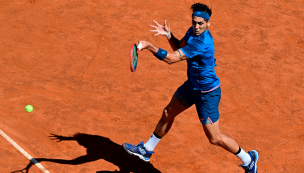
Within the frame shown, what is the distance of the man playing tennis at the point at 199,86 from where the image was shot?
20.7 ft

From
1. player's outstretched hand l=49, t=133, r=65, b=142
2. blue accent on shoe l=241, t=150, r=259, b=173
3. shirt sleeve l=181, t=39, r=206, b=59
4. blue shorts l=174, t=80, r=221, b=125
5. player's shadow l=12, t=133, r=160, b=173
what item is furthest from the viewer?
player's outstretched hand l=49, t=133, r=65, b=142

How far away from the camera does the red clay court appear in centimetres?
800

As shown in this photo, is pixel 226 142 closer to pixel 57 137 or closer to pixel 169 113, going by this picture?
pixel 169 113

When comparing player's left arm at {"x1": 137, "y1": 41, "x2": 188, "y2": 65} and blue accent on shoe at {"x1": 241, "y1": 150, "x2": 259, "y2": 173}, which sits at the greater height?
player's left arm at {"x1": 137, "y1": 41, "x2": 188, "y2": 65}

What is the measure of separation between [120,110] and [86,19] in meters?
3.95

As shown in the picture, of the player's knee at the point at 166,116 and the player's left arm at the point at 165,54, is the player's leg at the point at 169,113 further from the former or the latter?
the player's left arm at the point at 165,54

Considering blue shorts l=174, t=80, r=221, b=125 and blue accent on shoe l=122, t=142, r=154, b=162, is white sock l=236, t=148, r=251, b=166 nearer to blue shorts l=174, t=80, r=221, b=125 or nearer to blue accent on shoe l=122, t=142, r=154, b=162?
blue shorts l=174, t=80, r=221, b=125

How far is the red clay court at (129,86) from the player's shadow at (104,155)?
0.07ft

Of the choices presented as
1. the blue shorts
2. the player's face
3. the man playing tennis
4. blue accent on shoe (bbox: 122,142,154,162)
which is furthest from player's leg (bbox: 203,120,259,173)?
the player's face

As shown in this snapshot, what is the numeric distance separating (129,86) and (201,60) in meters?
3.43

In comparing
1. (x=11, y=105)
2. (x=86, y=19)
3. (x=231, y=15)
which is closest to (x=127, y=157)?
(x=11, y=105)

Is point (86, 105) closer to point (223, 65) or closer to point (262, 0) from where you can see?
point (223, 65)

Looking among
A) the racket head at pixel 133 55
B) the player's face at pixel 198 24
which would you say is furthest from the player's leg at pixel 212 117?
the racket head at pixel 133 55

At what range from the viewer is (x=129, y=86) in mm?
9688
